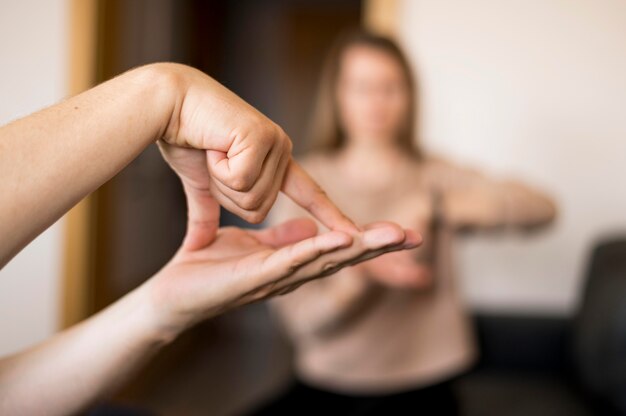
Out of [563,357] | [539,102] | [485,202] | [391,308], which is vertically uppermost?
[539,102]

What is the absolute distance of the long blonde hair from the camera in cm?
145

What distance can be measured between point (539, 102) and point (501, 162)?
0.72 ft

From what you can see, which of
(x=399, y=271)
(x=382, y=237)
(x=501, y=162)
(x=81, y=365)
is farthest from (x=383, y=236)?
(x=501, y=162)

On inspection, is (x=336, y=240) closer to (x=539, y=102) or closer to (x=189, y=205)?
(x=189, y=205)

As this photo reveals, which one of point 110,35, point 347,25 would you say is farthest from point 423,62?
point 347,25

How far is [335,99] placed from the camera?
1.49m

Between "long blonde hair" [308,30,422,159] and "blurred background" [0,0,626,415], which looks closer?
"long blonde hair" [308,30,422,159]

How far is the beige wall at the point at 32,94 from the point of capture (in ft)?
7.29

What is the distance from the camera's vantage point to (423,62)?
2.08 meters

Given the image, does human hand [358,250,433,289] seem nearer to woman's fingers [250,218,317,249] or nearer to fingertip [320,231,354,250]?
woman's fingers [250,218,317,249]

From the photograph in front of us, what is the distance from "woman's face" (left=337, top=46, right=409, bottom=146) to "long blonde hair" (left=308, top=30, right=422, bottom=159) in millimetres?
17

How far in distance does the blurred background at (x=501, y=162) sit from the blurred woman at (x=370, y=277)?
1.06 ft

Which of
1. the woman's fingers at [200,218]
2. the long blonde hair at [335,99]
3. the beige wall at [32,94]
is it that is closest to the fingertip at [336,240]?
the woman's fingers at [200,218]

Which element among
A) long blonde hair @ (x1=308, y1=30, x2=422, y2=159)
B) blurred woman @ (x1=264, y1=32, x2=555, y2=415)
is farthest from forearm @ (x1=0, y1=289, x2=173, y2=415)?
long blonde hair @ (x1=308, y1=30, x2=422, y2=159)
